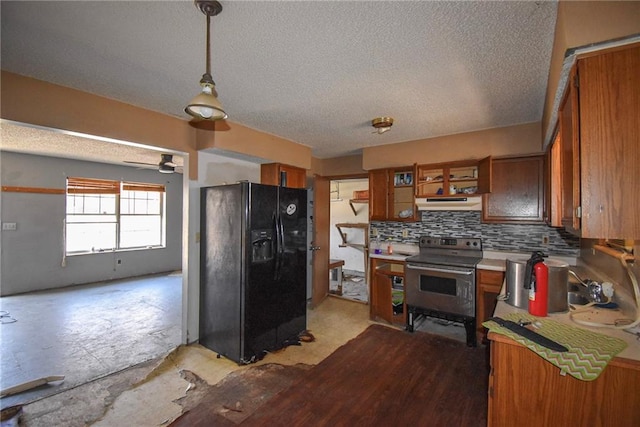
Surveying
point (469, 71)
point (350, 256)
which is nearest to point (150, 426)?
point (469, 71)

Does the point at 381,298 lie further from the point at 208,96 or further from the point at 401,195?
the point at 208,96

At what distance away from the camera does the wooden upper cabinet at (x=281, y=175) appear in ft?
12.4

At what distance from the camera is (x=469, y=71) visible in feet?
6.40

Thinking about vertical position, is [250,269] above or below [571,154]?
below

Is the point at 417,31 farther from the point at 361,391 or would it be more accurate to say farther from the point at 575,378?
the point at 361,391

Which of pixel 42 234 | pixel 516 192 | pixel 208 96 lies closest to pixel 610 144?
pixel 208 96

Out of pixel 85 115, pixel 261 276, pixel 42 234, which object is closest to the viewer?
pixel 85 115

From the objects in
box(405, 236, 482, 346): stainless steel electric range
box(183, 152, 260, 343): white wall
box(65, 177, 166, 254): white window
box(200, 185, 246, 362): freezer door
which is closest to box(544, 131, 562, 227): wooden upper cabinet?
box(405, 236, 482, 346): stainless steel electric range

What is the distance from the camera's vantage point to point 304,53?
1744 millimetres

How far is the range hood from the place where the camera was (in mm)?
3359

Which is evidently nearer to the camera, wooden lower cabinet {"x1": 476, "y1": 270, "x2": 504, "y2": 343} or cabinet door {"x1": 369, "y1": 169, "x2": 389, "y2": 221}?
wooden lower cabinet {"x1": 476, "y1": 270, "x2": 504, "y2": 343}

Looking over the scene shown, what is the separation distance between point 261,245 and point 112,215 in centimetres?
506

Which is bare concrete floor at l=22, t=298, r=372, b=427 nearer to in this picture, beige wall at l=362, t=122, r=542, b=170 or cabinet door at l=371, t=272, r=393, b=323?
cabinet door at l=371, t=272, r=393, b=323

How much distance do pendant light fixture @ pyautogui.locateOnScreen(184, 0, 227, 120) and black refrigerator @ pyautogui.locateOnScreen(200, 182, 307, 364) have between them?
1232 mm
